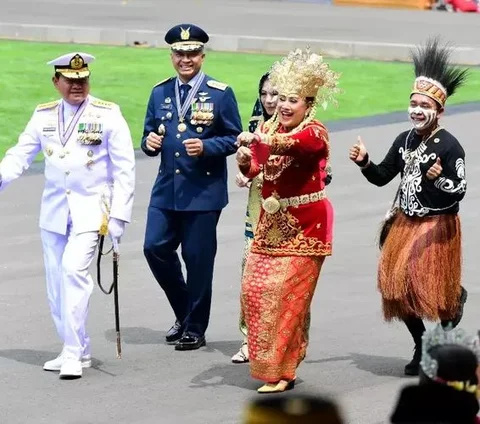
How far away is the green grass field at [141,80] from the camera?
63.3 ft

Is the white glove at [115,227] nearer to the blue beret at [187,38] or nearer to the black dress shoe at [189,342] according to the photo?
the black dress shoe at [189,342]

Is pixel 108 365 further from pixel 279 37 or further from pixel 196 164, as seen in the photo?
pixel 279 37

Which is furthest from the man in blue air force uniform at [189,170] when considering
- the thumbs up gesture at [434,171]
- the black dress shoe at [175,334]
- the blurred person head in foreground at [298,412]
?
the blurred person head in foreground at [298,412]

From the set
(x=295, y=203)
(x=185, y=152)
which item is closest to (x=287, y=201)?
(x=295, y=203)

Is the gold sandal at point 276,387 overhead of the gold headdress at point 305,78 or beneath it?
beneath

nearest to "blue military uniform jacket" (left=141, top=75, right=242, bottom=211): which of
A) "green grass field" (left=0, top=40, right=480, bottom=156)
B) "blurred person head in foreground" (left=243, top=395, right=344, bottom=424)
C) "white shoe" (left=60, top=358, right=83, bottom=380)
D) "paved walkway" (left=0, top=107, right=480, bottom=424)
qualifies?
"paved walkway" (left=0, top=107, right=480, bottom=424)

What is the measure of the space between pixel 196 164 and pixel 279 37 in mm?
18649

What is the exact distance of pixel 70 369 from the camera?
8.29 metres

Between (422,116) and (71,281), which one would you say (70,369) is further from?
(422,116)

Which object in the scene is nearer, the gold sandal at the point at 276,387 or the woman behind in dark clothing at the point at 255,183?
the gold sandal at the point at 276,387

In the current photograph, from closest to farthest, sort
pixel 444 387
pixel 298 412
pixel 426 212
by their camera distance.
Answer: pixel 298 412 → pixel 444 387 → pixel 426 212

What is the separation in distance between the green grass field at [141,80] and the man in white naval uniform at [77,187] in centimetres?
802

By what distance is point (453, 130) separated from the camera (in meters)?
17.9

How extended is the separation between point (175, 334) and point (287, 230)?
157 centimetres
